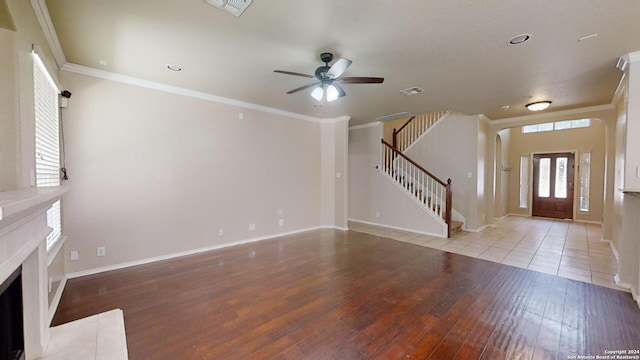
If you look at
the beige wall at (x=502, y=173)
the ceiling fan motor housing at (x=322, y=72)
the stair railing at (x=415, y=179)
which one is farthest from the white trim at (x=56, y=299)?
the beige wall at (x=502, y=173)

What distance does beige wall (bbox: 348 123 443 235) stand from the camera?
5949 mm

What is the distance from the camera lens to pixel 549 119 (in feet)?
17.9

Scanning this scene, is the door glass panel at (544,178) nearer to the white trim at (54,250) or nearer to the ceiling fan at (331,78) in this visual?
the ceiling fan at (331,78)

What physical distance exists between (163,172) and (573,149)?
410 inches

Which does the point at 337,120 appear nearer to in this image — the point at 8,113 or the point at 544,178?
the point at 8,113

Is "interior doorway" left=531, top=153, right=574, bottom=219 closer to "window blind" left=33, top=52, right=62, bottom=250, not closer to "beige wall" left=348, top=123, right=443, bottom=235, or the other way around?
"beige wall" left=348, top=123, right=443, bottom=235

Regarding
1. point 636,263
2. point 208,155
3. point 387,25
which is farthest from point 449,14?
point 208,155

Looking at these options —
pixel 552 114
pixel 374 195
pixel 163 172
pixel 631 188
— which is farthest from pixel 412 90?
pixel 163 172

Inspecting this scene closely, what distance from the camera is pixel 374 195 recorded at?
6.80m

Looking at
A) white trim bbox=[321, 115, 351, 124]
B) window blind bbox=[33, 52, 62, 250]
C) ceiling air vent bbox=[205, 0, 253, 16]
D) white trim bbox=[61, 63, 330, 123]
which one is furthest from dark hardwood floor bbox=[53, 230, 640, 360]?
white trim bbox=[321, 115, 351, 124]

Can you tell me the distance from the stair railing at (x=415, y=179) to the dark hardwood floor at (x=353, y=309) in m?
2.11

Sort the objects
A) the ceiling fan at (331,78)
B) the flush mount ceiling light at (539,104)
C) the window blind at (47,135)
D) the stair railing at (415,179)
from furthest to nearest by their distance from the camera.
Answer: the stair railing at (415,179) → the flush mount ceiling light at (539,104) → the ceiling fan at (331,78) → the window blind at (47,135)

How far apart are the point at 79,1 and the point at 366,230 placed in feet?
18.7

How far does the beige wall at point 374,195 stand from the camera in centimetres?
595
